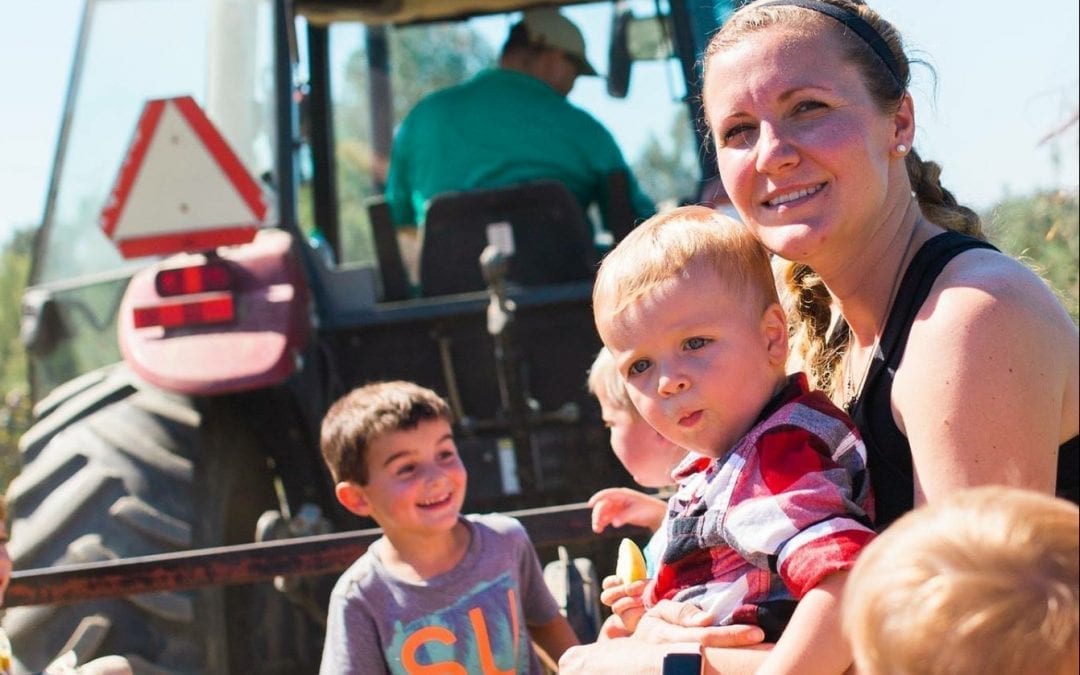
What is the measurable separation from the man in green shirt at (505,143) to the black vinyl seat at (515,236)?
162mm

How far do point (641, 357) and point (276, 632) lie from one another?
7.69 feet

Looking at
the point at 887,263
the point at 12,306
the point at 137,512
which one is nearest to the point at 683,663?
the point at 887,263

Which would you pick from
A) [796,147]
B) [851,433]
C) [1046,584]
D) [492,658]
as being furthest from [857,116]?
[492,658]

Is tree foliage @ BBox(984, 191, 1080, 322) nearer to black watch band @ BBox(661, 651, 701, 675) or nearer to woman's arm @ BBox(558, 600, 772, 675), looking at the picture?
woman's arm @ BBox(558, 600, 772, 675)

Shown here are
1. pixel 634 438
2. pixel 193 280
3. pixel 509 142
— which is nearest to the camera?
pixel 634 438

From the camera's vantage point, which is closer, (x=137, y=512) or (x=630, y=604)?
(x=630, y=604)

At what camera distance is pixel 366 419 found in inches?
107

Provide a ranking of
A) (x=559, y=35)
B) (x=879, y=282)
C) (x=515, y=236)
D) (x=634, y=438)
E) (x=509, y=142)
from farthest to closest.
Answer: (x=559, y=35)
(x=509, y=142)
(x=515, y=236)
(x=634, y=438)
(x=879, y=282)

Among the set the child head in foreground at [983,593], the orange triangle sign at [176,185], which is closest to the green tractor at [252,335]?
the orange triangle sign at [176,185]

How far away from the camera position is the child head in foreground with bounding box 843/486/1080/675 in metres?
1.09

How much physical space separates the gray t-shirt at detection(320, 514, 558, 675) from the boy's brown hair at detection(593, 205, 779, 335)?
945mm

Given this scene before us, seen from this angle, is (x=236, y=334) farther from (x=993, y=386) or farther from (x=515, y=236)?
(x=993, y=386)

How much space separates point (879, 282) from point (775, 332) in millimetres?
127

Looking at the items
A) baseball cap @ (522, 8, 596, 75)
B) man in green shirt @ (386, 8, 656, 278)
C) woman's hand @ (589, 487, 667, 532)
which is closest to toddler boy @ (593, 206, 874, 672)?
woman's hand @ (589, 487, 667, 532)
